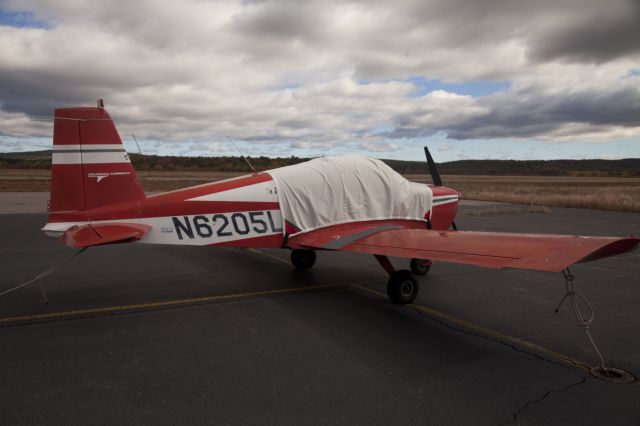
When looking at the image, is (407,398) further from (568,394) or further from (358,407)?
(568,394)

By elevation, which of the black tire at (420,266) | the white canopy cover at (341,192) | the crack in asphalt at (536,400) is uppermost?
the white canopy cover at (341,192)

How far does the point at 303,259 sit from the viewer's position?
8.84 meters

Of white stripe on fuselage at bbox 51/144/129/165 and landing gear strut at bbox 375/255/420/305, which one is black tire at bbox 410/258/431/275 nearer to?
landing gear strut at bbox 375/255/420/305

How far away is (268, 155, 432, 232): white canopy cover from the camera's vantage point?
7145mm

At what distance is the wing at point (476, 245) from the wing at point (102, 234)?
2.42 metres

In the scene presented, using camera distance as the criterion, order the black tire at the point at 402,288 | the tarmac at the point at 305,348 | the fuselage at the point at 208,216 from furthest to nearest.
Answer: the black tire at the point at 402,288 < the fuselage at the point at 208,216 < the tarmac at the point at 305,348

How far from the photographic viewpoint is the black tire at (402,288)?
256 inches

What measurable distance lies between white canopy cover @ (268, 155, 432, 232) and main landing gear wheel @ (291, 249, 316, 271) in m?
1.67

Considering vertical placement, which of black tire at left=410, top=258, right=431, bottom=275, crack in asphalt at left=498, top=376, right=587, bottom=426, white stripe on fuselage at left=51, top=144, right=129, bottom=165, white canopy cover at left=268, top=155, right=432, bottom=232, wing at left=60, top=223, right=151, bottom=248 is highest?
white stripe on fuselage at left=51, top=144, right=129, bottom=165

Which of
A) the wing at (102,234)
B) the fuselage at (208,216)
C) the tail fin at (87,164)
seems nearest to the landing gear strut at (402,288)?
the fuselage at (208,216)

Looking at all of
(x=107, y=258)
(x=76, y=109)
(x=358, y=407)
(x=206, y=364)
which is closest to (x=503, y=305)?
(x=358, y=407)

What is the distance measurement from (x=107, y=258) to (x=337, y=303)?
6.25 metres

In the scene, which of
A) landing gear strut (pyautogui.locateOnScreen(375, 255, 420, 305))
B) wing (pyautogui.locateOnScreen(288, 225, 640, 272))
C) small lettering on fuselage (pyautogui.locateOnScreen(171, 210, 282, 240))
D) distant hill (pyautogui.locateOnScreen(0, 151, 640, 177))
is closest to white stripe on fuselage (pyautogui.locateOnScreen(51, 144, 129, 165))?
small lettering on fuselage (pyautogui.locateOnScreen(171, 210, 282, 240))

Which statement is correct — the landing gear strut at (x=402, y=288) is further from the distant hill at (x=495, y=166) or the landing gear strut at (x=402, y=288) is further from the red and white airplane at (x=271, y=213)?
the distant hill at (x=495, y=166)
